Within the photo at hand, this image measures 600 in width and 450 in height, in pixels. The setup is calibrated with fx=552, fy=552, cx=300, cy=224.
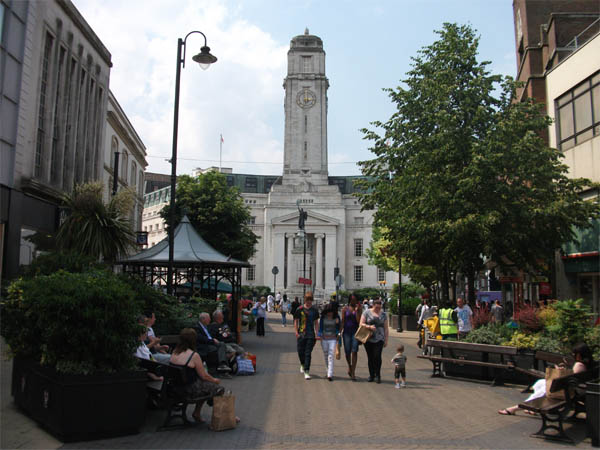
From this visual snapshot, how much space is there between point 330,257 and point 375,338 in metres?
78.3

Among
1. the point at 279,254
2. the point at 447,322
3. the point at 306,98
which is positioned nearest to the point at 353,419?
the point at 447,322

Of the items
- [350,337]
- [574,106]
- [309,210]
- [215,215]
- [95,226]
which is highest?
[309,210]

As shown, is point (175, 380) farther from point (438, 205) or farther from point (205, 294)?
point (205, 294)

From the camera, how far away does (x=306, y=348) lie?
12234 mm

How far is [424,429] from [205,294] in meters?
20.0

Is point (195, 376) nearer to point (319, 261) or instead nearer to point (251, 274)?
point (319, 261)

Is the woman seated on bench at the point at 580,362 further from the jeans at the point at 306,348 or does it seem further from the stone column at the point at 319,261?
the stone column at the point at 319,261

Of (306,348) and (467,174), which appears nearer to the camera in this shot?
(306,348)

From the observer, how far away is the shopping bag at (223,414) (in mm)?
7215

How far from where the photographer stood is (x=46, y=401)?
269 inches

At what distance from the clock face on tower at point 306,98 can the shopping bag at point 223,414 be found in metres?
86.1

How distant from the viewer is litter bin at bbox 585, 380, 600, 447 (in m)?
6.78

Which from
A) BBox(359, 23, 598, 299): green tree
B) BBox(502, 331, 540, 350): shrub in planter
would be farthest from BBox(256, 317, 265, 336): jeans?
BBox(502, 331, 540, 350): shrub in planter

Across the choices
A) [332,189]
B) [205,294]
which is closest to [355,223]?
[332,189]
